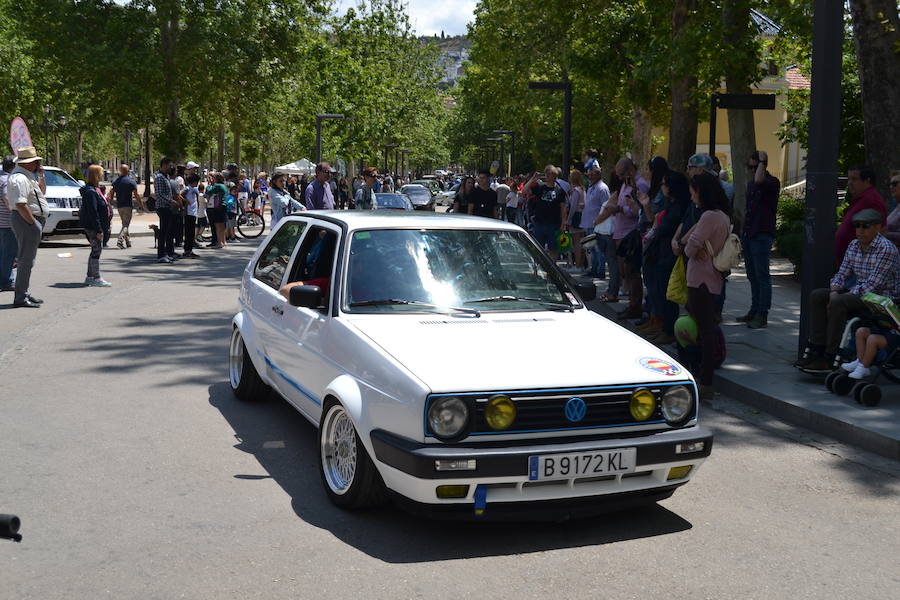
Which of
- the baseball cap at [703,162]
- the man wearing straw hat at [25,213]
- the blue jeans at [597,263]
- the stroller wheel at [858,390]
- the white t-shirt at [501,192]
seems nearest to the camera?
the stroller wheel at [858,390]

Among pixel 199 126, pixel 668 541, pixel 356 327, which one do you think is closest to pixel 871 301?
pixel 668 541

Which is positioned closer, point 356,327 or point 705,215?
point 356,327

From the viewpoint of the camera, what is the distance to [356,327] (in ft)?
18.1

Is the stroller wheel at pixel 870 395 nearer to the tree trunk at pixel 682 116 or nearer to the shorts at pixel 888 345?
the shorts at pixel 888 345

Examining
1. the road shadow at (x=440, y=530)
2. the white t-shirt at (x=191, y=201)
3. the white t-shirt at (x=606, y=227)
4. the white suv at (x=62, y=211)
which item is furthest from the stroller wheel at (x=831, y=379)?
the white suv at (x=62, y=211)

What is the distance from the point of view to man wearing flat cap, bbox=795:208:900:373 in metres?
8.07

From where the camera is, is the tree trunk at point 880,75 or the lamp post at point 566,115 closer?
the tree trunk at point 880,75

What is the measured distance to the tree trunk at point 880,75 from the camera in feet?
38.0

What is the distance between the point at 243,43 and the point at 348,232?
40062 mm

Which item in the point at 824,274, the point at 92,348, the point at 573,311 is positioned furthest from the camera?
the point at 92,348

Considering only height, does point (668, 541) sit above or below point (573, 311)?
below

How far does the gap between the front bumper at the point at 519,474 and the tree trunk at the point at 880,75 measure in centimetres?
781

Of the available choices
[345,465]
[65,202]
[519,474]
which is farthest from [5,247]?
[519,474]

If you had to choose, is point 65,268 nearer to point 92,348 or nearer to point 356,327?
point 92,348
